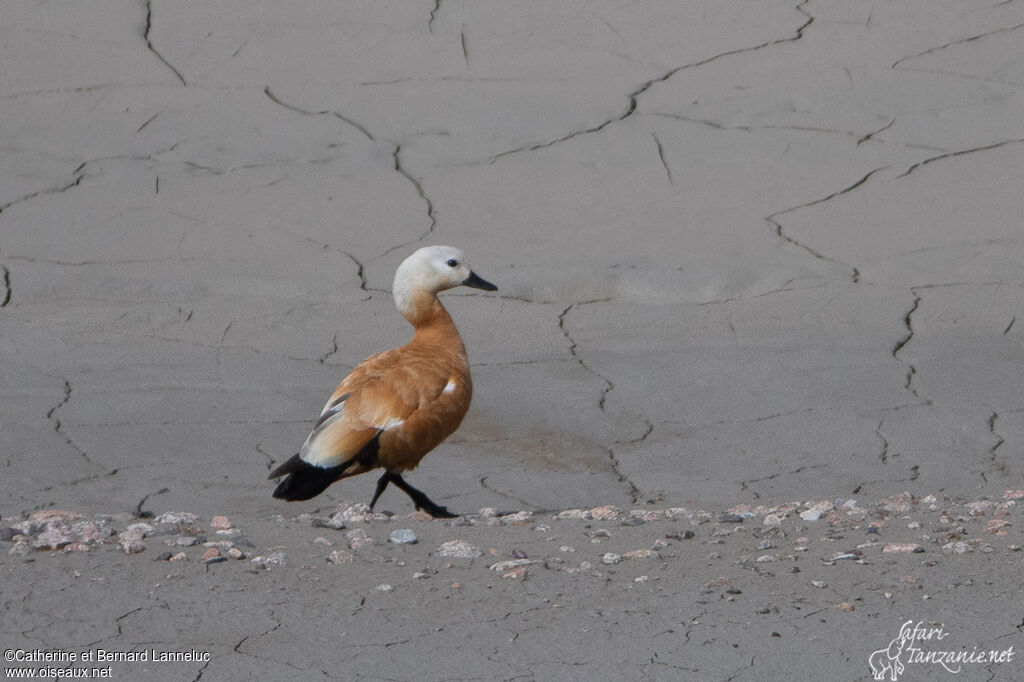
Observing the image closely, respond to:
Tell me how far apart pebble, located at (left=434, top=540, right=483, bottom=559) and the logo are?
3.31 ft

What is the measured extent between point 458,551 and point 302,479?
689 mm

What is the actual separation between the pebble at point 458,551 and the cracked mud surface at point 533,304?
0.07 m

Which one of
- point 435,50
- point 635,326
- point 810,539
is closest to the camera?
point 810,539

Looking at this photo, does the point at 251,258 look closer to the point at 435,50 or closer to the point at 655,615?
the point at 435,50

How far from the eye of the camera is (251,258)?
688 cm

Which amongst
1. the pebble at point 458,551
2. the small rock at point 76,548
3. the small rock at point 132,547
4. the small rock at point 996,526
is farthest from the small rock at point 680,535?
the small rock at point 76,548

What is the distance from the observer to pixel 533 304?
653cm

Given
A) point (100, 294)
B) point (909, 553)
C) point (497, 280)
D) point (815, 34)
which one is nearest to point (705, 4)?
point (815, 34)

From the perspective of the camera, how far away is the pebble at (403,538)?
3.55 m

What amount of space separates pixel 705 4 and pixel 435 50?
170 centimetres

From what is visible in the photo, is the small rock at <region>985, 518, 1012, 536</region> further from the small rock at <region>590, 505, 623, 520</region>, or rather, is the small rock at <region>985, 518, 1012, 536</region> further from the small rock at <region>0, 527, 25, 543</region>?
the small rock at <region>0, 527, 25, 543</region>

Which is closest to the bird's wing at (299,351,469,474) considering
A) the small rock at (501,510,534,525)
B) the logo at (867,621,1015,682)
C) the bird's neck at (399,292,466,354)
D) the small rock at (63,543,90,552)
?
the bird's neck at (399,292,466,354)

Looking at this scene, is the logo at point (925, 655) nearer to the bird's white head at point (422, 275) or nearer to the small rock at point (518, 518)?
the small rock at point (518, 518)

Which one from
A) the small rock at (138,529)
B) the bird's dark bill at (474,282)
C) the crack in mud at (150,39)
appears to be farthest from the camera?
the crack in mud at (150,39)
